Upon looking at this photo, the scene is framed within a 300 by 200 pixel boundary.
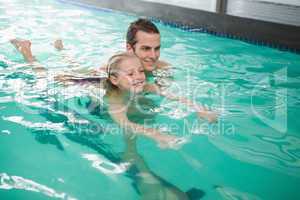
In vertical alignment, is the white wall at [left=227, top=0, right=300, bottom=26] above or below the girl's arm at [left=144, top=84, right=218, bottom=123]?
above

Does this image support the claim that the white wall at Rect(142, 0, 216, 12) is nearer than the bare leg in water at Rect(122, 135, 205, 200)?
No

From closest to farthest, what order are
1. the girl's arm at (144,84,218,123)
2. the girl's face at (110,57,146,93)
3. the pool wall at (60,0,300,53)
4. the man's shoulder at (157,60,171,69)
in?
the girl's face at (110,57,146,93) → the girl's arm at (144,84,218,123) → the man's shoulder at (157,60,171,69) → the pool wall at (60,0,300,53)

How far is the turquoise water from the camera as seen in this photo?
2.63 m

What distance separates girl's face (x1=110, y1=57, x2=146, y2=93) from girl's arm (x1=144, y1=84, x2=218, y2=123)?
48cm

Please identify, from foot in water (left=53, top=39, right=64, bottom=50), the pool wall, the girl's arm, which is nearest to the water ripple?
the girl's arm

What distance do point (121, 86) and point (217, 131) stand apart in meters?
0.91

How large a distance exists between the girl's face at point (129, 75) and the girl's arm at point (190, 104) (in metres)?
0.48

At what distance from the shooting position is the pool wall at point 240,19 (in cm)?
579

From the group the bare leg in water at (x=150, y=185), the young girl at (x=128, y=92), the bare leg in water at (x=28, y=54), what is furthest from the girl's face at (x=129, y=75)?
the bare leg in water at (x=28, y=54)

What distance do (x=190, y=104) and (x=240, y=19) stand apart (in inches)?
120

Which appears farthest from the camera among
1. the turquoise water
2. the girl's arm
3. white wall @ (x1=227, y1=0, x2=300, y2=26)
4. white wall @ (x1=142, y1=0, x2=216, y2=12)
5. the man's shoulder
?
white wall @ (x1=142, y1=0, x2=216, y2=12)

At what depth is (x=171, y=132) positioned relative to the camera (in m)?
3.27

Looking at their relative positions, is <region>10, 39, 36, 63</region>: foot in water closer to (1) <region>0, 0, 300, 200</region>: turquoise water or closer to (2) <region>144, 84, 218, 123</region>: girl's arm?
(1) <region>0, 0, 300, 200</region>: turquoise water

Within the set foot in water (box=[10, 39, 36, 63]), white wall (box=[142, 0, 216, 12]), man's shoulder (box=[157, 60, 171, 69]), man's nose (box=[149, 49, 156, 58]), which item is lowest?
man's shoulder (box=[157, 60, 171, 69])
